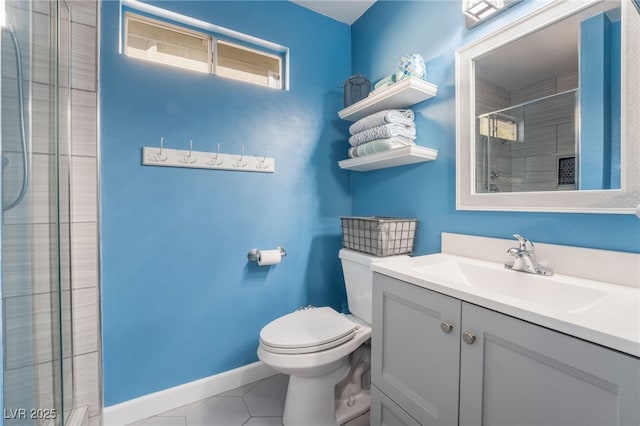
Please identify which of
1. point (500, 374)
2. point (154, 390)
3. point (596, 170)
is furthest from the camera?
point (154, 390)

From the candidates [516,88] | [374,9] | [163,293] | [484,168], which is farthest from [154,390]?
[374,9]

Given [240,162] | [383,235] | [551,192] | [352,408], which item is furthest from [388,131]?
[352,408]

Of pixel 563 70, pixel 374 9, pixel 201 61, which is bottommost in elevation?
pixel 563 70

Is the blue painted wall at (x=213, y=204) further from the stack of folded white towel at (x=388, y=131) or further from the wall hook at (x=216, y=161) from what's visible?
the stack of folded white towel at (x=388, y=131)

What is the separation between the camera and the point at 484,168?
1.24m

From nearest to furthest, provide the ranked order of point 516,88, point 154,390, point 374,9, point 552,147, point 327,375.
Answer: point 552,147, point 516,88, point 327,375, point 154,390, point 374,9

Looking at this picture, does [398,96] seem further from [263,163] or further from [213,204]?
[213,204]

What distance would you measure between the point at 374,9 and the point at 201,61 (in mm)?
1161

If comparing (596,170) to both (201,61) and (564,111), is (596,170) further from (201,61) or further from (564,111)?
(201,61)

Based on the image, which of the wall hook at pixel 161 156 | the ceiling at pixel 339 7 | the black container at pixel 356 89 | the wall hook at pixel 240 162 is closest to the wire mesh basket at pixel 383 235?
the wall hook at pixel 240 162

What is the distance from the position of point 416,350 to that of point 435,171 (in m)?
0.90

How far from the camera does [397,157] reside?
4.73 feet

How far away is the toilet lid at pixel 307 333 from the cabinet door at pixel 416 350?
237mm

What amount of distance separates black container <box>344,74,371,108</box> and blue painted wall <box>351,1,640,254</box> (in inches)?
3.3
